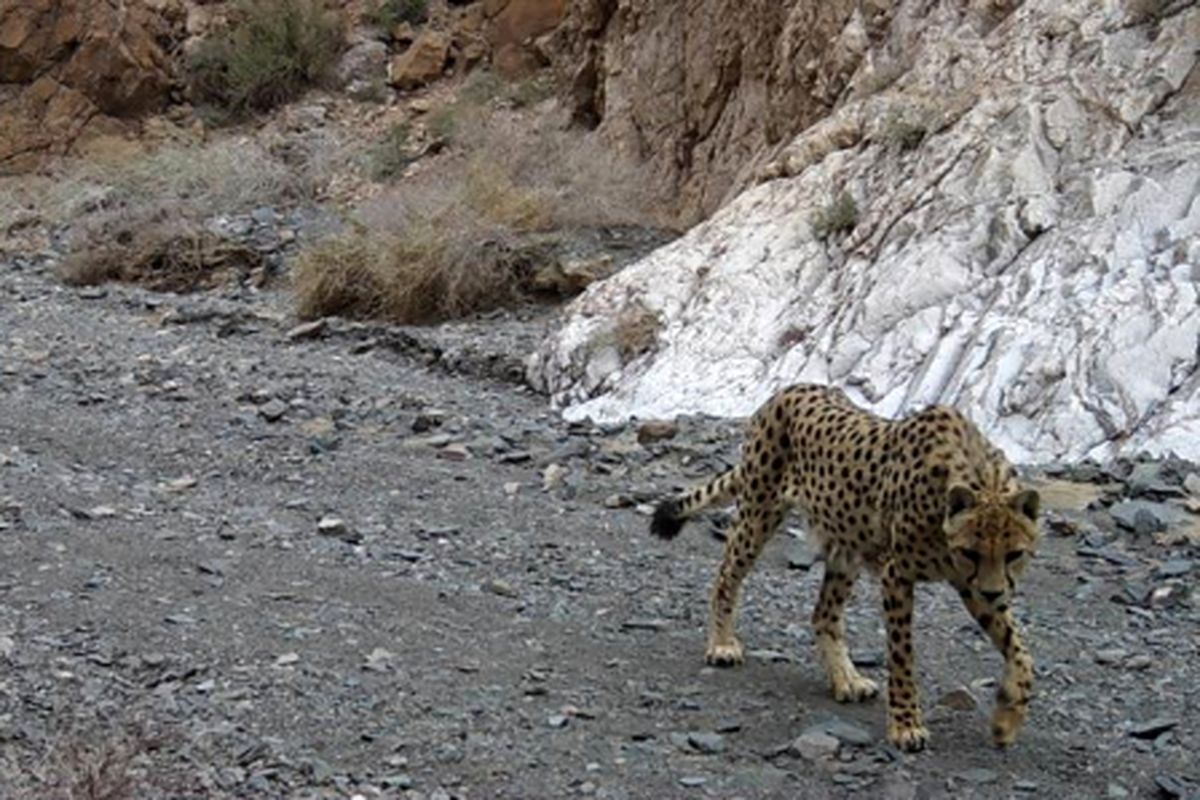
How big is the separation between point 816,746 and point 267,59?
23084mm

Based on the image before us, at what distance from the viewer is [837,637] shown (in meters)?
6.87

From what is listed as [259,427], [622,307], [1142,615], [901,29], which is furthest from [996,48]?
[1142,615]

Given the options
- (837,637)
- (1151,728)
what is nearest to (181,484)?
(837,637)

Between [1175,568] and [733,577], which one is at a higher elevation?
[733,577]

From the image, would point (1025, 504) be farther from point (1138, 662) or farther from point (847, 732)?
point (1138, 662)

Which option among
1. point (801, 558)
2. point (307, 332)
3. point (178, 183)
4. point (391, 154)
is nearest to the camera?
point (801, 558)

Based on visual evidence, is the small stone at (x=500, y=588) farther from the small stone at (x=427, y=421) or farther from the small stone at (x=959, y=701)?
the small stone at (x=427, y=421)

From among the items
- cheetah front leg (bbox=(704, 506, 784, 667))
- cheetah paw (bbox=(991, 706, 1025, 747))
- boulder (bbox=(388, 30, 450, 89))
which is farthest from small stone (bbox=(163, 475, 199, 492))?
boulder (bbox=(388, 30, 450, 89))

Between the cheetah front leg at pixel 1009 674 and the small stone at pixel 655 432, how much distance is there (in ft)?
16.8

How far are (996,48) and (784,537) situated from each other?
6.12m

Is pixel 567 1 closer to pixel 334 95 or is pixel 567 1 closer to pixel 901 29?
pixel 334 95

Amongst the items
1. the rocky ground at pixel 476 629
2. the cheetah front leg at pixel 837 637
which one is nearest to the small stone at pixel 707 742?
the rocky ground at pixel 476 629

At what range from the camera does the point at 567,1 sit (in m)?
26.4

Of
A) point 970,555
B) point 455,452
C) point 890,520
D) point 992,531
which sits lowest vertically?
point 455,452
